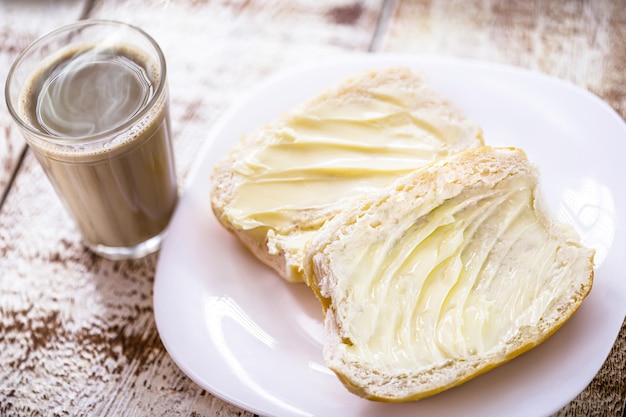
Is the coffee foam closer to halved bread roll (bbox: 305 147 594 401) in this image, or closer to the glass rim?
the glass rim

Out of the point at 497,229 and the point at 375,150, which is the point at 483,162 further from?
the point at 375,150

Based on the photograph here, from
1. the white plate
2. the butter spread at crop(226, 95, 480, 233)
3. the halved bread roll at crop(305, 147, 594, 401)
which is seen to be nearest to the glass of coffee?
the white plate

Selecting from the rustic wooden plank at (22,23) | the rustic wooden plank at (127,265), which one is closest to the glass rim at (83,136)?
the rustic wooden plank at (127,265)

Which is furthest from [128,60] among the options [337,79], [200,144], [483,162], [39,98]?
[483,162]

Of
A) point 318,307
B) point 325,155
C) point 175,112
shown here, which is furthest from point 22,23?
point 318,307

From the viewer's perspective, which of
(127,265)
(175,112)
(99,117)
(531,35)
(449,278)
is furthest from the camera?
(531,35)

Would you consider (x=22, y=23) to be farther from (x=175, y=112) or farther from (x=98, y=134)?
(x=98, y=134)

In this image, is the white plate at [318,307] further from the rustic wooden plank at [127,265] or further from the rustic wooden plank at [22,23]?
the rustic wooden plank at [22,23]
